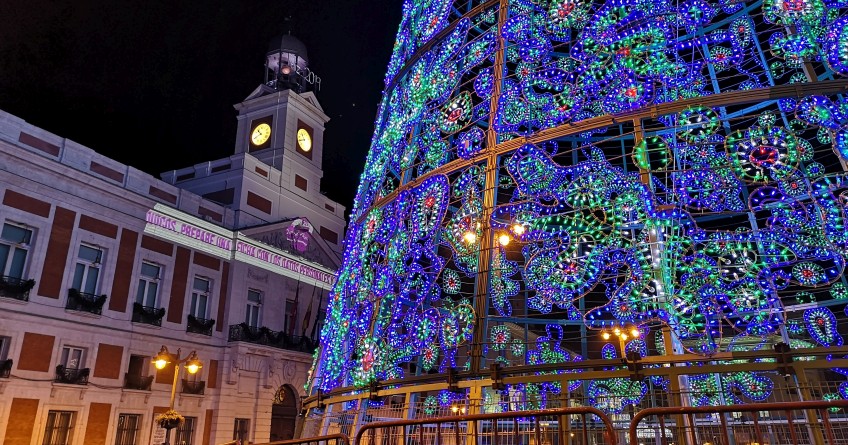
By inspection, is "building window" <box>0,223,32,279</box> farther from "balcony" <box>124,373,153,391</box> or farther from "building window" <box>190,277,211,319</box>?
"building window" <box>190,277,211,319</box>

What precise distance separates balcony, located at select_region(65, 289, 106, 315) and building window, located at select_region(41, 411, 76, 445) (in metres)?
3.35

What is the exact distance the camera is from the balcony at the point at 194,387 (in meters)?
22.2

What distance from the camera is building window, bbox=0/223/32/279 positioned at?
18250 mm

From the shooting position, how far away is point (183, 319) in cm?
2331

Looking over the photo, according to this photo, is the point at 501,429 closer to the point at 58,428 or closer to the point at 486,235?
the point at 486,235

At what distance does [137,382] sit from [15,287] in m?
5.26

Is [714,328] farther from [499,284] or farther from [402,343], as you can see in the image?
[402,343]

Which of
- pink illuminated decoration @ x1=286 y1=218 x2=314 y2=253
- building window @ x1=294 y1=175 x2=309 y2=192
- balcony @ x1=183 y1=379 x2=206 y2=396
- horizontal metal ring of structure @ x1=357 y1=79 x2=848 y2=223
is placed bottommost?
balcony @ x1=183 y1=379 x2=206 y2=396

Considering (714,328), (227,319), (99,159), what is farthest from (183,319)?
(714,328)

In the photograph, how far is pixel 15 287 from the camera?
18.1m

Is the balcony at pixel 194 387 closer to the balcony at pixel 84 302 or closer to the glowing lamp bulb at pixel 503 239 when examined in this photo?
the balcony at pixel 84 302

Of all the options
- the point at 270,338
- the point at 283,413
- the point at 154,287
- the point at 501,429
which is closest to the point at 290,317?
the point at 270,338

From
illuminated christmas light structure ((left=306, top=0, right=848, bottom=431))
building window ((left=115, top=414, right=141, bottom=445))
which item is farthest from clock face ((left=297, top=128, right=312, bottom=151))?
illuminated christmas light structure ((left=306, top=0, right=848, bottom=431))

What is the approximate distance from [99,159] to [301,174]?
1135 centimetres
